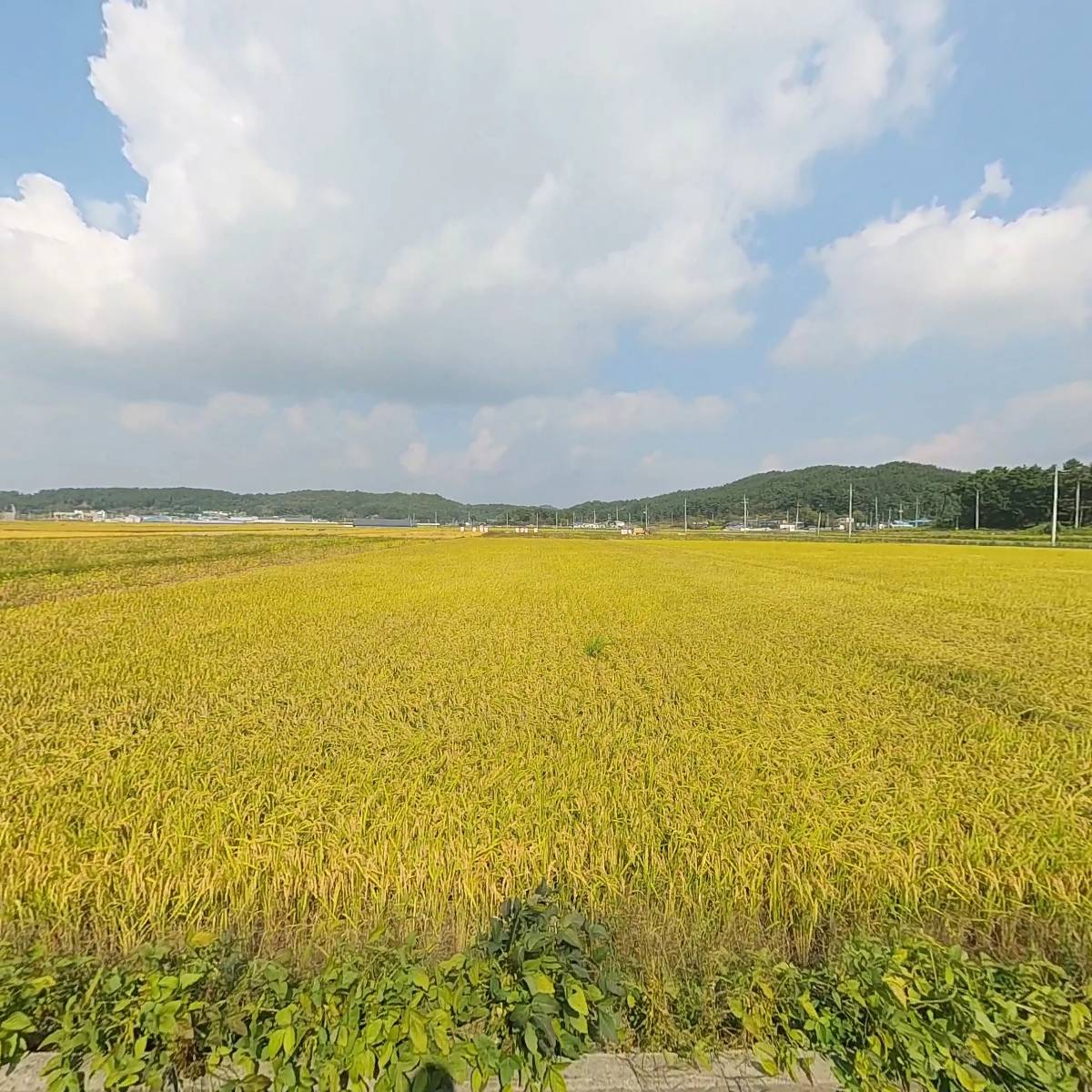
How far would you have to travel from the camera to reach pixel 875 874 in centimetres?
270

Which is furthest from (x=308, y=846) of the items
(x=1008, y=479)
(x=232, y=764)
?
(x=1008, y=479)

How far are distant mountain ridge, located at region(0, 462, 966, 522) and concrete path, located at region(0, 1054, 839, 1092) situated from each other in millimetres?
110161

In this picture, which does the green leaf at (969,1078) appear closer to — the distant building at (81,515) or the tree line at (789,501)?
the tree line at (789,501)

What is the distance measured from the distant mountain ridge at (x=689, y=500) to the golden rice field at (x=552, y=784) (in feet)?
346

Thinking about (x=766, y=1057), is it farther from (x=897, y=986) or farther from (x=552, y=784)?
(x=552, y=784)

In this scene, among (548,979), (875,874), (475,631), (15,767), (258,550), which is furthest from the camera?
(258,550)

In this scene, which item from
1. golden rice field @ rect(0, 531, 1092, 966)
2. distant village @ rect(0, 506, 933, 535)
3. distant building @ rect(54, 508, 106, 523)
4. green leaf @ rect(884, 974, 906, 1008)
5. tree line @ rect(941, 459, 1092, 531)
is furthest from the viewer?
distant building @ rect(54, 508, 106, 523)

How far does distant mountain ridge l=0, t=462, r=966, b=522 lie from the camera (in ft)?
409

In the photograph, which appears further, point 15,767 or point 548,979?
point 15,767

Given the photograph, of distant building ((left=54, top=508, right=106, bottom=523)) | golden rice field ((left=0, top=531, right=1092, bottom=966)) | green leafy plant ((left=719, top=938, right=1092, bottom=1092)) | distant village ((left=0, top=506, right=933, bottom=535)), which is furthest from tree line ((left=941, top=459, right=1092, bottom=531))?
distant building ((left=54, top=508, right=106, bottom=523))

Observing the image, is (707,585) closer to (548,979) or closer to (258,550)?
(548,979)

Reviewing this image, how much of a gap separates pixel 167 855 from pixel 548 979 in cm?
223

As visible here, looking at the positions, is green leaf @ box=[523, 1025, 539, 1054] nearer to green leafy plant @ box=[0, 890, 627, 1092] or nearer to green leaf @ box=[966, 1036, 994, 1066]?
green leafy plant @ box=[0, 890, 627, 1092]

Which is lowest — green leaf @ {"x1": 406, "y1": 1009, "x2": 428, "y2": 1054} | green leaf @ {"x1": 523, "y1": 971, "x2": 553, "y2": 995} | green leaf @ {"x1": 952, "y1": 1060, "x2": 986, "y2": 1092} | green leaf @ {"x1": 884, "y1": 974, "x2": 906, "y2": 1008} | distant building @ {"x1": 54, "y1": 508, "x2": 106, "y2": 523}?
green leaf @ {"x1": 952, "y1": 1060, "x2": 986, "y2": 1092}
